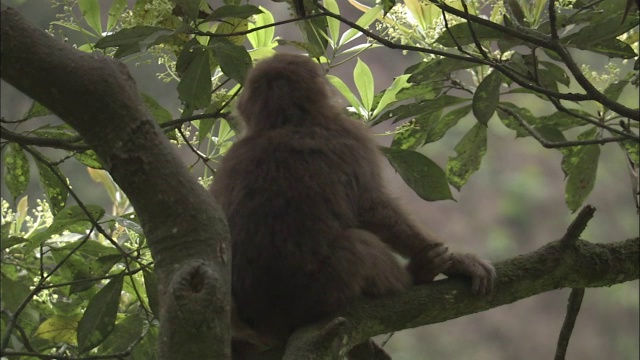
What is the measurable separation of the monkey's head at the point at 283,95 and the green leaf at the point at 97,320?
527 mm

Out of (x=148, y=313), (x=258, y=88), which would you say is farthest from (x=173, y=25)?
(x=148, y=313)

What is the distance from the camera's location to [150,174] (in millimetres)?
1219

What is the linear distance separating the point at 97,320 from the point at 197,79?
0.60m

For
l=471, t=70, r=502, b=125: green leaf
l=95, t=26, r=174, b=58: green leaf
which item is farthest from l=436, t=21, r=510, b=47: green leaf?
l=95, t=26, r=174, b=58: green leaf

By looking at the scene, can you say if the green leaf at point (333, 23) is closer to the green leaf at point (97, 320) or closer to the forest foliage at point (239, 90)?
the forest foliage at point (239, 90)

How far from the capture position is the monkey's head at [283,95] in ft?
6.73

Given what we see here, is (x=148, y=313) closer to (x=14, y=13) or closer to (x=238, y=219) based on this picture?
(x=238, y=219)

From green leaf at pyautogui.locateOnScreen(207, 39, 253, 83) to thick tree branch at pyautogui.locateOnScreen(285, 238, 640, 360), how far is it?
22.7 inches

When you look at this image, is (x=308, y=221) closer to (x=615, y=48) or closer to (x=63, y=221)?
(x=63, y=221)

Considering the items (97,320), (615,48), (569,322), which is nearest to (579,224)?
(569,322)

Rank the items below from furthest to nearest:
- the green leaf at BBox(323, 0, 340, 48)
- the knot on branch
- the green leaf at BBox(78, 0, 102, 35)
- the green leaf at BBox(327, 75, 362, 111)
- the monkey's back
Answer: the green leaf at BBox(327, 75, 362, 111) → the green leaf at BBox(323, 0, 340, 48) → the green leaf at BBox(78, 0, 102, 35) → the monkey's back → the knot on branch

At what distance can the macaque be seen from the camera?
1784 millimetres

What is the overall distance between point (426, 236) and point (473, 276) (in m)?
0.25

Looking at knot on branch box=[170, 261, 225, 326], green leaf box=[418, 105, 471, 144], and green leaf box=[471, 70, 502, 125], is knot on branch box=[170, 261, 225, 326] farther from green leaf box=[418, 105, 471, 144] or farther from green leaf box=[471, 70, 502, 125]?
green leaf box=[418, 105, 471, 144]
